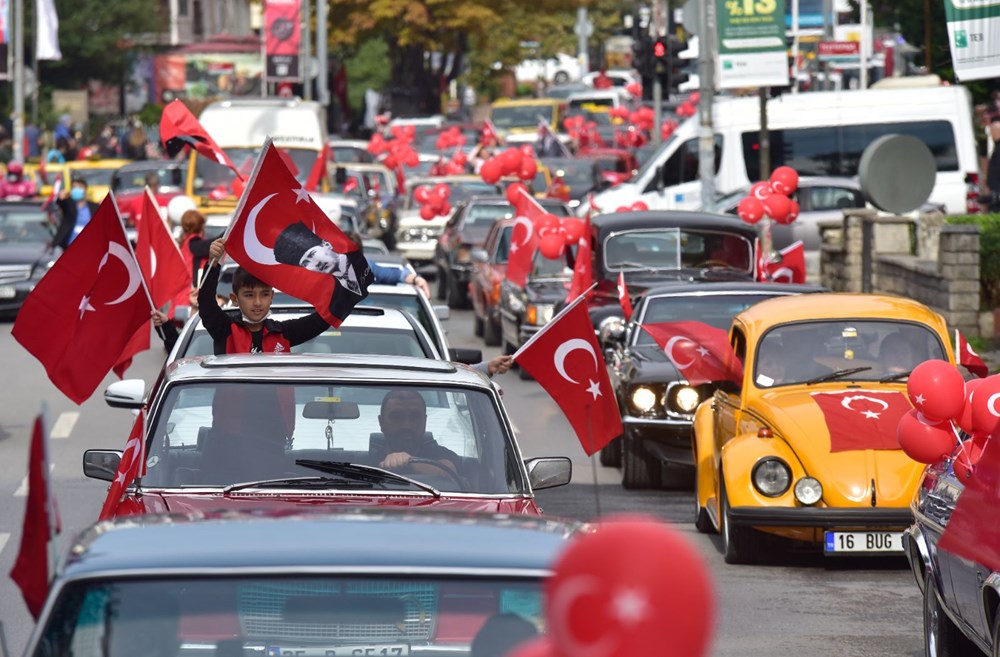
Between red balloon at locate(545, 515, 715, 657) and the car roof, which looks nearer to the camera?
red balloon at locate(545, 515, 715, 657)

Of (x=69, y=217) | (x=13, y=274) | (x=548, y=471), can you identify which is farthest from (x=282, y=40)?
(x=548, y=471)

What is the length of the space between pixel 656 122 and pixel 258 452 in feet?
129

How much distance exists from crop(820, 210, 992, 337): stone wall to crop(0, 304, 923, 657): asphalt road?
4804 millimetres

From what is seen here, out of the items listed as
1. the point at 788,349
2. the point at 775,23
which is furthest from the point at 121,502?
the point at 775,23

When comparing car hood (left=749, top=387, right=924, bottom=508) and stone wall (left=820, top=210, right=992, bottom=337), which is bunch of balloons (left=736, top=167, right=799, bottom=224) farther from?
car hood (left=749, top=387, right=924, bottom=508)

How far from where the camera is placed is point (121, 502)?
682cm

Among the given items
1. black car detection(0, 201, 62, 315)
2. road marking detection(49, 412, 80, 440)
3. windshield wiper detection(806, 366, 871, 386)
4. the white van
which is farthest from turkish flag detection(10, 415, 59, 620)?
the white van

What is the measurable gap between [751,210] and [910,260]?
7.59 ft

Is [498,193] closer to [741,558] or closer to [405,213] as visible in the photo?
[405,213]

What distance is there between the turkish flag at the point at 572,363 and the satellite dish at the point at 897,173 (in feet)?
40.8

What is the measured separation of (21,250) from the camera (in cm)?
2795

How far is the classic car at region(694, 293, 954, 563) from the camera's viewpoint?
424 inches

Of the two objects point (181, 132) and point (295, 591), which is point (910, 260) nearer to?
point (181, 132)

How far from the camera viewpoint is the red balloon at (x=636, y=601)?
2680 mm
